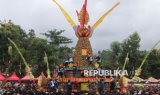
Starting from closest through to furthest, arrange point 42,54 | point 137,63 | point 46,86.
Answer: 1. point 46,86
2. point 42,54
3. point 137,63

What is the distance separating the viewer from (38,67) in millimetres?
83500

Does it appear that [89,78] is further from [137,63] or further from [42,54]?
[137,63]

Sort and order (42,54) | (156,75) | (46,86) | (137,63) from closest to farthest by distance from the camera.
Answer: (46,86) < (42,54) < (137,63) < (156,75)

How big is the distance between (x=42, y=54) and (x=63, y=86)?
33.5 m

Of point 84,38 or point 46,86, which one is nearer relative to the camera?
point 46,86

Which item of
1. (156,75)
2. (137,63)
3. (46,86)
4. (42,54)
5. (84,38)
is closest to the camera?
(46,86)

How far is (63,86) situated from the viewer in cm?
4988

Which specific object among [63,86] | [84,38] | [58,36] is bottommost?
[63,86]

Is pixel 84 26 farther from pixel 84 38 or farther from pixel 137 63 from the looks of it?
pixel 137 63

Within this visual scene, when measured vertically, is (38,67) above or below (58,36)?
below

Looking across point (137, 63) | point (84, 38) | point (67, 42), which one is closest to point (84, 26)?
point (84, 38)

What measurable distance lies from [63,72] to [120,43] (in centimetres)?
4547

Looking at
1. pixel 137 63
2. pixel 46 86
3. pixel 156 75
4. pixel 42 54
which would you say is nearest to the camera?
pixel 46 86

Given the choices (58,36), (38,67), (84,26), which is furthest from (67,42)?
(84,26)
